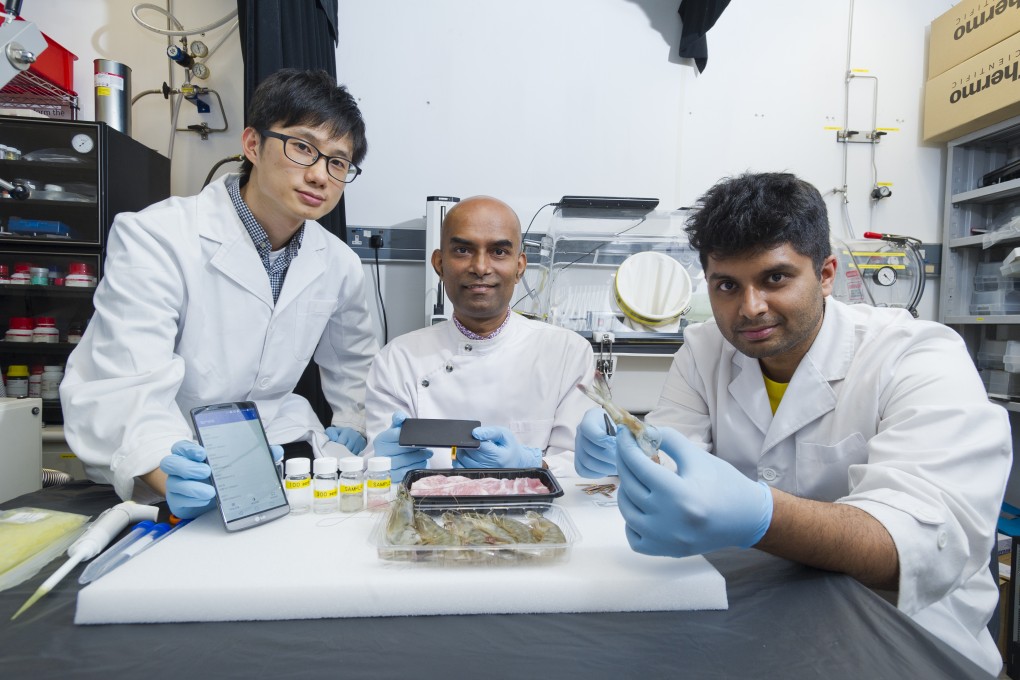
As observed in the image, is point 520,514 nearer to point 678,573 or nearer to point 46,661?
point 678,573

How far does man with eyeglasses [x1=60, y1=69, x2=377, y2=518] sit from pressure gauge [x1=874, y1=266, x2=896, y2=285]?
234cm

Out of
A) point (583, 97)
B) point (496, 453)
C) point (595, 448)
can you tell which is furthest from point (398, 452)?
point (583, 97)

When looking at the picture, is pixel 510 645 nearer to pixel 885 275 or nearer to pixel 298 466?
pixel 298 466

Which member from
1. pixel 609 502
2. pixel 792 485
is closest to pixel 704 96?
pixel 792 485

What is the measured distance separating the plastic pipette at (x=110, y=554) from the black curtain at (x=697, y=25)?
295 centimetres

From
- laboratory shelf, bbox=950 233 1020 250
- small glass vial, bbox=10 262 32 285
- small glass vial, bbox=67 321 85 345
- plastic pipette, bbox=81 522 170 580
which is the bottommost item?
plastic pipette, bbox=81 522 170 580

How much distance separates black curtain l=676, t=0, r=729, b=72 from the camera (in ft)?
8.87

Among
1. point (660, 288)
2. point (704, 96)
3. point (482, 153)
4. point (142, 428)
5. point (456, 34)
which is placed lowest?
point (142, 428)

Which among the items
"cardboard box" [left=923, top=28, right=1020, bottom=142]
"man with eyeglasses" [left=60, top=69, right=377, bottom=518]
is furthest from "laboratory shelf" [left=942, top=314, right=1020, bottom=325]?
"man with eyeglasses" [left=60, top=69, right=377, bottom=518]

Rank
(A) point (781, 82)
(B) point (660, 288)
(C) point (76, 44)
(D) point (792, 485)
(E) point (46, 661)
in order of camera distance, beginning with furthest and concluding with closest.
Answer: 1. (A) point (781, 82)
2. (C) point (76, 44)
3. (B) point (660, 288)
4. (D) point (792, 485)
5. (E) point (46, 661)

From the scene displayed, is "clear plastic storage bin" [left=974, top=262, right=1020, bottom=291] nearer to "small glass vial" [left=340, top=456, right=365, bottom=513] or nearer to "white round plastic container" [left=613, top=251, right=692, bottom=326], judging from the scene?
"white round plastic container" [left=613, top=251, right=692, bottom=326]

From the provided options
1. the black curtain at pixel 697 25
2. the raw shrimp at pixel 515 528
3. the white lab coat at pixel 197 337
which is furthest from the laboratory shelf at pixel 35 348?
the black curtain at pixel 697 25

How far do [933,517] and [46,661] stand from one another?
1092 mm

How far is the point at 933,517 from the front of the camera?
82 cm
